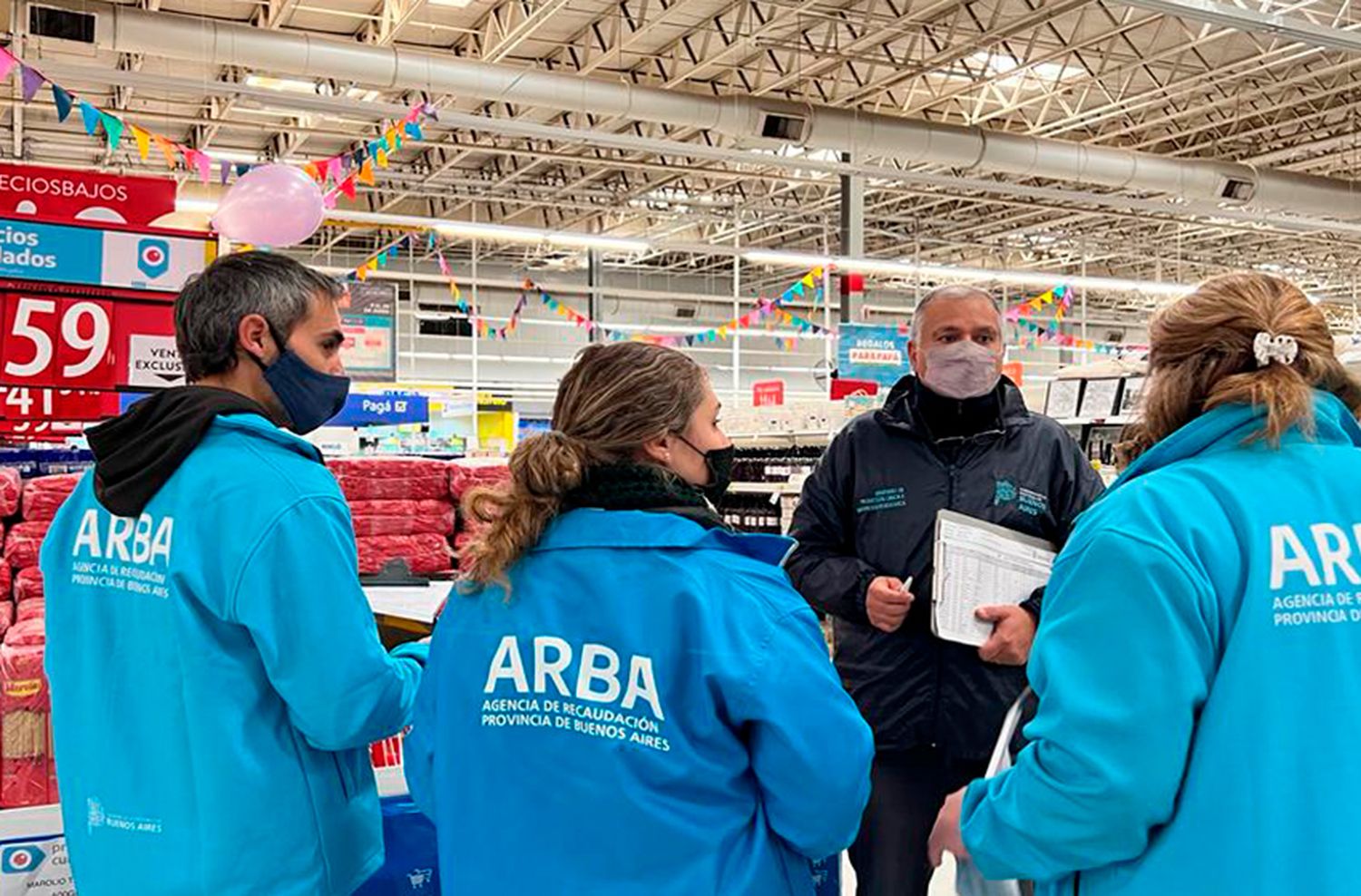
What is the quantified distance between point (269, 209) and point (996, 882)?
395cm

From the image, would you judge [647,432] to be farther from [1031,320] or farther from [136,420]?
[1031,320]

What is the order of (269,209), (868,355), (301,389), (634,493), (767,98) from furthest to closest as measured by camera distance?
1. (868,355)
2. (767,98)
3. (269,209)
4. (301,389)
5. (634,493)

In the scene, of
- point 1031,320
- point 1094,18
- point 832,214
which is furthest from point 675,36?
point 1031,320

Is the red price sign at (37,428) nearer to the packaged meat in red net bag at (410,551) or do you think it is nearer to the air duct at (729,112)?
the packaged meat in red net bag at (410,551)

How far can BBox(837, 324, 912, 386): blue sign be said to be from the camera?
Answer: 13570mm

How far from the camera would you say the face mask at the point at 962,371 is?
2.54 m

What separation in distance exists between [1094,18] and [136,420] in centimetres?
1295

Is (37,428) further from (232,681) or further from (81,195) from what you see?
(232,681)

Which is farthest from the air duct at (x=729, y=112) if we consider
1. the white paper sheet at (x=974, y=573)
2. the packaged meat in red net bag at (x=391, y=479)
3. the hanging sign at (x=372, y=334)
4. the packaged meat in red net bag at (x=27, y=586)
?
the white paper sheet at (x=974, y=573)

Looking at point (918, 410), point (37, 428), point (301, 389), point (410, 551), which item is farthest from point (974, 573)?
point (37, 428)

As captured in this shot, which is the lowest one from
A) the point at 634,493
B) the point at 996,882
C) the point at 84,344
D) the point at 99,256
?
the point at 996,882

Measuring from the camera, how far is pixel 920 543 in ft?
8.20

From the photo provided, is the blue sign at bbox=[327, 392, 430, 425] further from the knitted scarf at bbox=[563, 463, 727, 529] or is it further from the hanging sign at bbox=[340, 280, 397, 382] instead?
the knitted scarf at bbox=[563, 463, 727, 529]

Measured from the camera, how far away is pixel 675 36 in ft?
43.8
